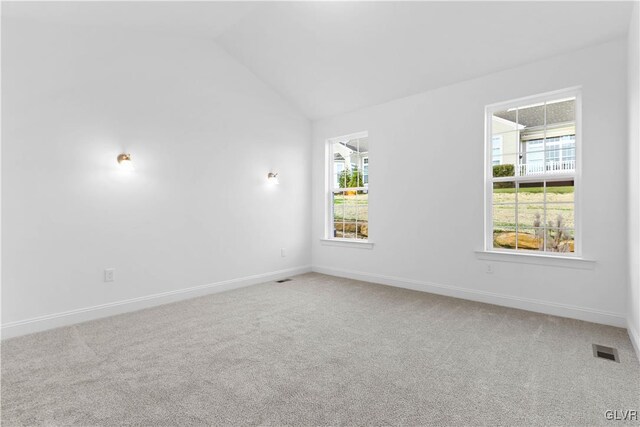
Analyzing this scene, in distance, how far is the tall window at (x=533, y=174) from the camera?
3312mm

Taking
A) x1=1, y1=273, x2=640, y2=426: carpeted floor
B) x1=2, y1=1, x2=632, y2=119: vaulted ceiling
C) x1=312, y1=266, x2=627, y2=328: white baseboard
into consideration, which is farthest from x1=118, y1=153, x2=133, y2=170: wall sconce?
x1=312, y1=266, x2=627, y2=328: white baseboard

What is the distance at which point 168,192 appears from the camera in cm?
383

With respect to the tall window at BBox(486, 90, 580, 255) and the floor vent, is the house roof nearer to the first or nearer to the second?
the tall window at BBox(486, 90, 580, 255)

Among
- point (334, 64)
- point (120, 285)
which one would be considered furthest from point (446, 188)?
point (120, 285)

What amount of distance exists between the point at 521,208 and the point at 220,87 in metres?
4.00

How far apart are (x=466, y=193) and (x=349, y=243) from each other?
190 centimetres

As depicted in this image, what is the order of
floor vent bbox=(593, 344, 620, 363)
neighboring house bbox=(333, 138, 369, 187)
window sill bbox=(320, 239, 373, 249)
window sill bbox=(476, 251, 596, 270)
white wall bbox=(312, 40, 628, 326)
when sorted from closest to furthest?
1. floor vent bbox=(593, 344, 620, 363)
2. white wall bbox=(312, 40, 628, 326)
3. window sill bbox=(476, 251, 596, 270)
4. window sill bbox=(320, 239, 373, 249)
5. neighboring house bbox=(333, 138, 369, 187)

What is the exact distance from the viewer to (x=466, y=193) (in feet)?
12.7

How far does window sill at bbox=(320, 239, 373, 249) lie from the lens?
15.9 ft

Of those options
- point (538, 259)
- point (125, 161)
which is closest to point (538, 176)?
point (538, 259)

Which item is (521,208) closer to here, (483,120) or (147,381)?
(483,120)

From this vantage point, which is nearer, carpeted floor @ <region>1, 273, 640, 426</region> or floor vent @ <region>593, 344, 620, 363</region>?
carpeted floor @ <region>1, 273, 640, 426</region>

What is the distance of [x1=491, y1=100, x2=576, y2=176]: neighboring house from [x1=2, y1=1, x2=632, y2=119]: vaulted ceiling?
55 cm

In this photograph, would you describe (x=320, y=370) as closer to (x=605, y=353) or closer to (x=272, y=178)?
(x=605, y=353)
